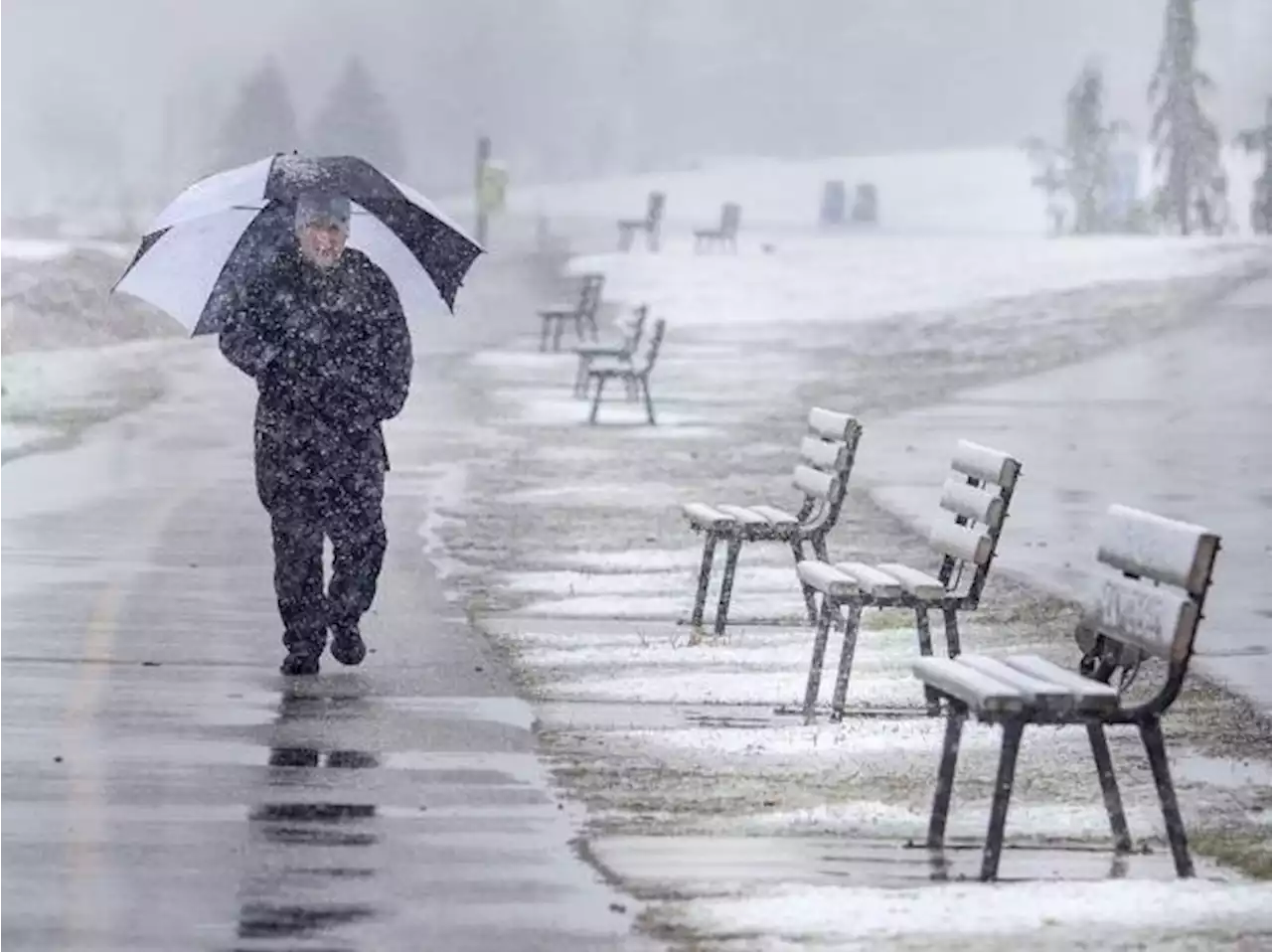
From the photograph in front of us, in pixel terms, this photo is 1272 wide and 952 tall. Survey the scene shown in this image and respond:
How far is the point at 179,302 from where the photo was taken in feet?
38.7

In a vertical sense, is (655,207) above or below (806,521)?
below

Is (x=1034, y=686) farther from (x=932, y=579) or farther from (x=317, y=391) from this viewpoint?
(x=317, y=391)

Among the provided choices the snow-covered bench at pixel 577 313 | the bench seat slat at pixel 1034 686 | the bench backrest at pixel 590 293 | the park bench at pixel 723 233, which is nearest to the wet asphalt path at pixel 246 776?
the bench seat slat at pixel 1034 686

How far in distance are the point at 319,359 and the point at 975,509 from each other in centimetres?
241

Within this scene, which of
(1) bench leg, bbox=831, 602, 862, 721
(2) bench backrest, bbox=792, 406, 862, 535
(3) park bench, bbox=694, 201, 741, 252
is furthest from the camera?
(3) park bench, bbox=694, 201, 741, 252

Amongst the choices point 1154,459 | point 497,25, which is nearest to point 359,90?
point 497,25

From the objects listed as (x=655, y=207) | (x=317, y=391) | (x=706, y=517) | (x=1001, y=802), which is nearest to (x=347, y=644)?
(x=317, y=391)

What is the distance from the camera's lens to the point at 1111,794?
8570mm

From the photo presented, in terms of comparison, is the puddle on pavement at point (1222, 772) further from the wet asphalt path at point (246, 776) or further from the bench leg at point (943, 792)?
the wet asphalt path at point (246, 776)

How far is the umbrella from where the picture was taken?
38.5ft

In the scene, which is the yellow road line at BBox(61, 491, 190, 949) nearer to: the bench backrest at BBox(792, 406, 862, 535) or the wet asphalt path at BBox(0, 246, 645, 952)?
the wet asphalt path at BBox(0, 246, 645, 952)

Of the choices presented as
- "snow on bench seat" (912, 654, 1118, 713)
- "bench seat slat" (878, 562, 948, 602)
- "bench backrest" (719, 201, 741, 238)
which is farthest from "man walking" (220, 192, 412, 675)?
"bench backrest" (719, 201, 741, 238)

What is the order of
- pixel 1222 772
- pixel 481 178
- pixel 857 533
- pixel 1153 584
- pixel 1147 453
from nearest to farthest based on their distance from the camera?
pixel 1153 584, pixel 1222 772, pixel 857 533, pixel 1147 453, pixel 481 178

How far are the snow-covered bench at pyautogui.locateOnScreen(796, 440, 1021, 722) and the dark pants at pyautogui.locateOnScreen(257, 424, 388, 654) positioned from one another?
5.29ft
